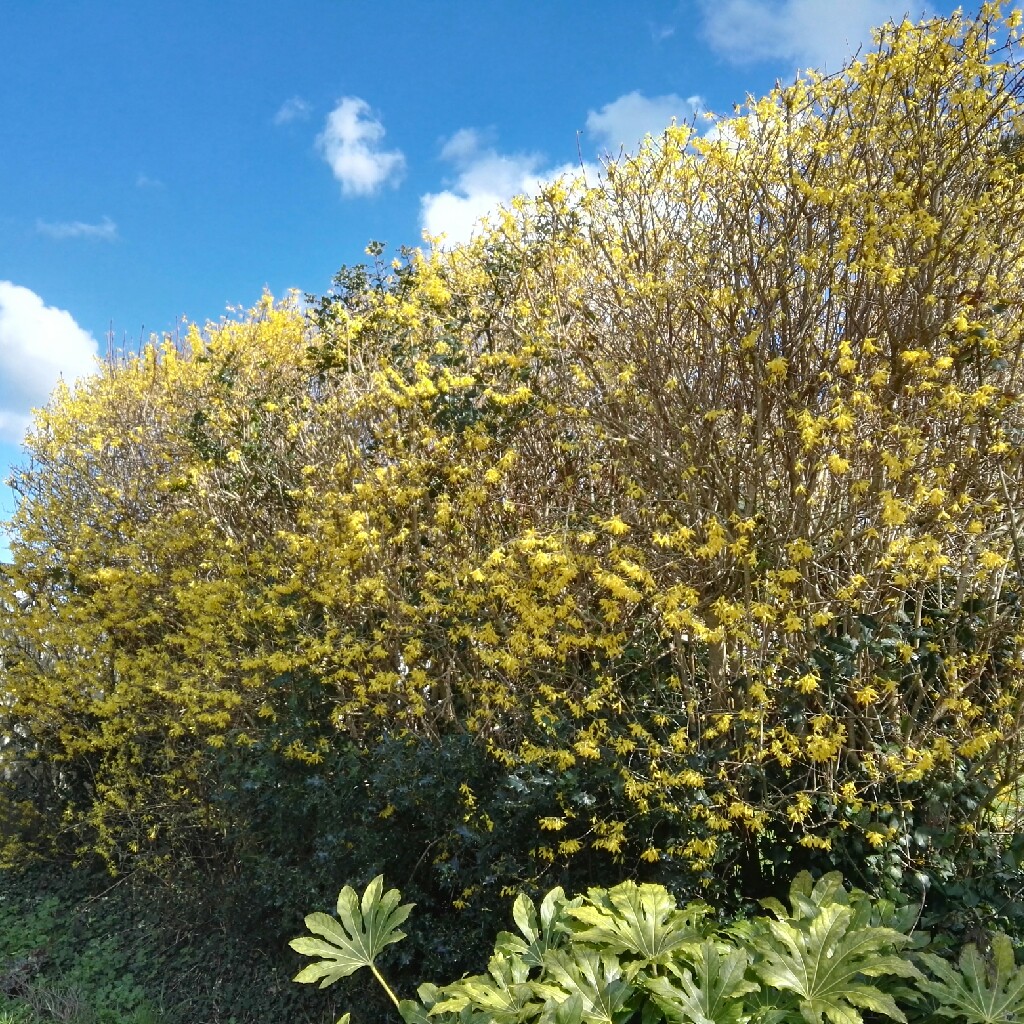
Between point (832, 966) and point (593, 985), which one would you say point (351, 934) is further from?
point (832, 966)

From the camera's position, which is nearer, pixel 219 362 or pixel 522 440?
pixel 522 440

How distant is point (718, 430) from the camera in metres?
3.93

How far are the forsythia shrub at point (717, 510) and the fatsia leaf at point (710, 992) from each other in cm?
133

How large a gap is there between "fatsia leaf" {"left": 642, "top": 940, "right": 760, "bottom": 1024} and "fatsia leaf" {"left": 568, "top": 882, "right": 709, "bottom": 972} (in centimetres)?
13

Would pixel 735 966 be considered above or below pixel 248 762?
below

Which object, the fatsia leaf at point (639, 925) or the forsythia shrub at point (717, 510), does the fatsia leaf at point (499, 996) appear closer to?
the fatsia leaf at point (639, 925)

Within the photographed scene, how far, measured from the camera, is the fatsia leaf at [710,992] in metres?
1.93

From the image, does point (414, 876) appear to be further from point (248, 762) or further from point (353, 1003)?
point (248, 762)

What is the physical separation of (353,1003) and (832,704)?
8.77ft

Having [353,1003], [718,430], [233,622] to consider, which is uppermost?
[718,430]

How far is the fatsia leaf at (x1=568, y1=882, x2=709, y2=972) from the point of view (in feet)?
7.16

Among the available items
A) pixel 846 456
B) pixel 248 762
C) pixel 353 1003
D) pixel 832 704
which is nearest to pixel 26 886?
pixel 248 762

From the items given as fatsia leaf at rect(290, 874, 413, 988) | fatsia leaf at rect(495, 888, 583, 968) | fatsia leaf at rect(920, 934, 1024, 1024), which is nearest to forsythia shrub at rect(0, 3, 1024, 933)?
fatsia leaf at rect(495, 888, 583, 968)

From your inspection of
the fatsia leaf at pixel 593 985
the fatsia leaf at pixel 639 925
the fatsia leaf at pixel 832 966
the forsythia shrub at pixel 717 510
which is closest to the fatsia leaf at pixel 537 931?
the fatsia leaf at pixel 639 925
